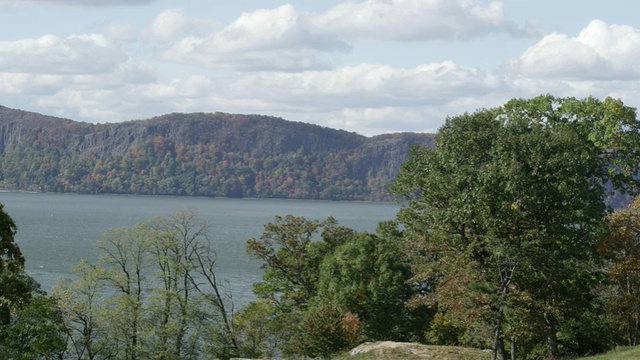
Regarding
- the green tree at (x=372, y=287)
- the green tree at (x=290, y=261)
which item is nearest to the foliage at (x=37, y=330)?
the green tree at (x=372, y=287)

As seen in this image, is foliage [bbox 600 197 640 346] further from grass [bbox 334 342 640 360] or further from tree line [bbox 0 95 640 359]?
grass [bbox 334 342 640 360]

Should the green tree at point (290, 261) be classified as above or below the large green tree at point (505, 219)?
below

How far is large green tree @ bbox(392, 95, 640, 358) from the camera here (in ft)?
105

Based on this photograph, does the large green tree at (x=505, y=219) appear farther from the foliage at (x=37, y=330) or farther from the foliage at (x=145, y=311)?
the foliage at (x=37, y=330)

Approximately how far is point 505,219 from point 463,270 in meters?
2.99

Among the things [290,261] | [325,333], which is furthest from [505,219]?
[290,261]

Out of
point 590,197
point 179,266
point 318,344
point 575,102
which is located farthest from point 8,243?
point 575,102

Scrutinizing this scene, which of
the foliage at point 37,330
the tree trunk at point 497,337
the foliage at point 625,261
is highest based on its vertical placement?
the foliage at point 625,261

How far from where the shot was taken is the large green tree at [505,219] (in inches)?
1265

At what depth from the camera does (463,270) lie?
34.1m

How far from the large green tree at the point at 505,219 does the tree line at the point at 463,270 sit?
71 millimetres

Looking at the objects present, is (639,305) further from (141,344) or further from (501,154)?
(141,344)

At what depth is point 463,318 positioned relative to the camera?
3422cm

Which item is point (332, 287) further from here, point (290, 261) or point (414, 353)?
point (414, 353)
